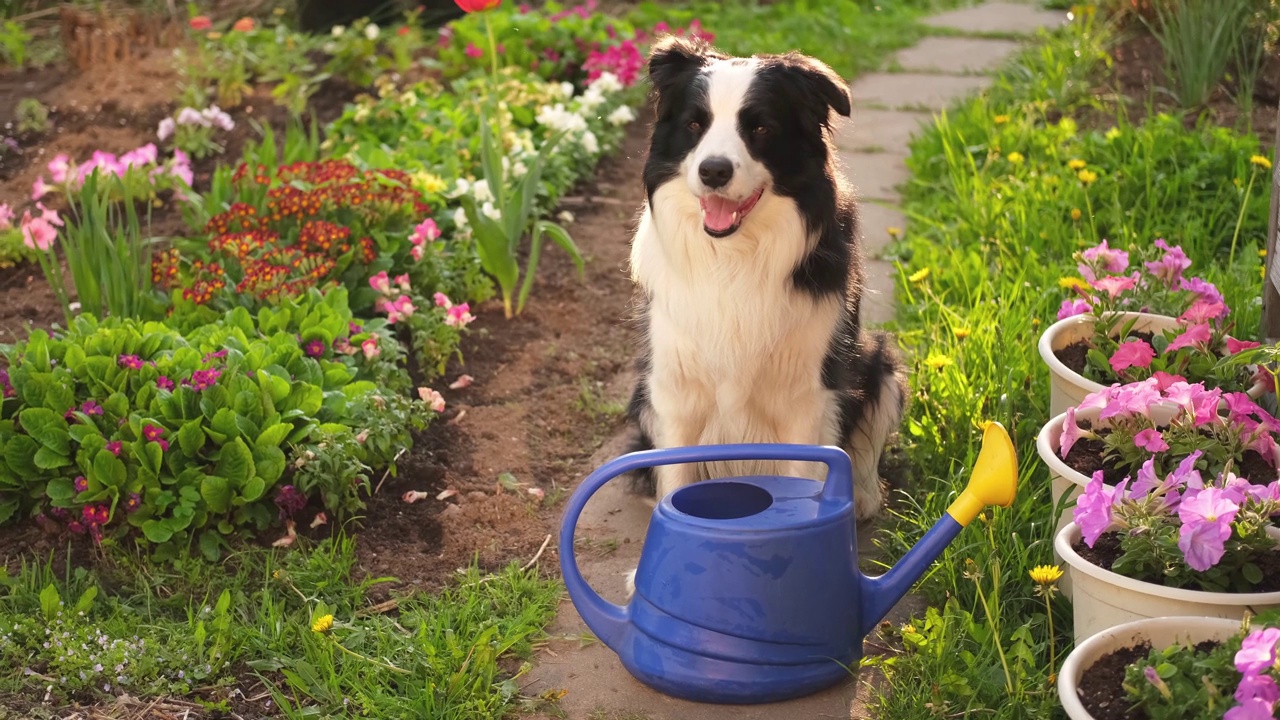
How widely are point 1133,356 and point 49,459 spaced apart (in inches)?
98.8

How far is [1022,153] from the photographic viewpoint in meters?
5.31

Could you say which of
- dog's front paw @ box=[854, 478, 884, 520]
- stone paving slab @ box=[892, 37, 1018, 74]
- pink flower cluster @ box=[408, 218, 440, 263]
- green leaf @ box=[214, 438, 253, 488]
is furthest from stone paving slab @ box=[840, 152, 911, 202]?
green leaf @ box=[214, 438, 253, 488]

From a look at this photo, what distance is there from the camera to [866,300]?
4.59 meters

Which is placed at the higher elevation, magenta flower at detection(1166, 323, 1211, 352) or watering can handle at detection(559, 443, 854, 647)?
magenta flower at detection(1166, 323, 1211, 352)

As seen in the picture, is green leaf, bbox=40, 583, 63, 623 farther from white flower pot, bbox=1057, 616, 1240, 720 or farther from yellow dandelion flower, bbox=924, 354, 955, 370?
yellow dandelion flower, bbox=924, 354, 955, 370

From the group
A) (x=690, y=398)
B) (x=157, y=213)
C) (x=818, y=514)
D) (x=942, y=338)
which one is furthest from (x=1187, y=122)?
(x=157, y=213)

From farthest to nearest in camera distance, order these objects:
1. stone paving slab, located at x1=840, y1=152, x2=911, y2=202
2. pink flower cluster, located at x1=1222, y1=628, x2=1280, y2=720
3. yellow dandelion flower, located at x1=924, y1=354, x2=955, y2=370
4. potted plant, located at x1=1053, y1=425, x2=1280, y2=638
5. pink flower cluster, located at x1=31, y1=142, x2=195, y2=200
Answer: stone paving slab, located at x1=840, y1=152, x2=911, y2=202 → pink flower cluster, located at x1=31, y1=142, x2=195, y2=200 → yellow dandelion flower, located at x1=924, y1=354, x2=955, y2=370 → potted plant, located at x1=1053, y1=425, x2=1280, y2=638 → pink flower cluster, located at x1=1222, y1=628, x2=1280, y2=720

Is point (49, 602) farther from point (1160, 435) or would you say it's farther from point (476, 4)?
point (1160, 435)

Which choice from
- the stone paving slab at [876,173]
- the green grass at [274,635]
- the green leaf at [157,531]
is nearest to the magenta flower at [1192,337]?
the green grass at [274,635]

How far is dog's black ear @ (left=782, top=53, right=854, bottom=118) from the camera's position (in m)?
2.80

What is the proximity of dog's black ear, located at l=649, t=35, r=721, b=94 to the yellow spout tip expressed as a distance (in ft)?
3.53

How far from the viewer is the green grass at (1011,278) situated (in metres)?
2.48

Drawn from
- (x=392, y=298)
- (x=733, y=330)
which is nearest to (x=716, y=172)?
(x=733, y=330)

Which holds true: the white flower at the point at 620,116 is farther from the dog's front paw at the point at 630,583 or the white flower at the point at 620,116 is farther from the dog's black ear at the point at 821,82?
the dog's front paw at the point at 630,583
